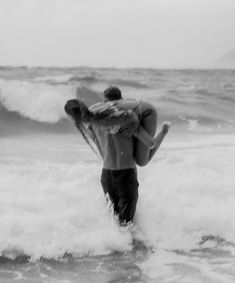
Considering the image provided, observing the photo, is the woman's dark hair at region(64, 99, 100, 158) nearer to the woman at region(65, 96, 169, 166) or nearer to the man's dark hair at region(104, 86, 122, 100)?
the woman at region(65, 96, 169, 166)

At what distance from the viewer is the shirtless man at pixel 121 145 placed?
4070 millimetres

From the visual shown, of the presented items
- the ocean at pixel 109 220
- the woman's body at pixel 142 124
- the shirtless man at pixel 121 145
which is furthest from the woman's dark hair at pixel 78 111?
the ocean at pixel 109 220

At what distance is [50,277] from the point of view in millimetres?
4004

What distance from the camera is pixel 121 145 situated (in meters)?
4.34

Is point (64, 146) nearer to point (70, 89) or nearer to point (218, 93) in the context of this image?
point (70, 89)

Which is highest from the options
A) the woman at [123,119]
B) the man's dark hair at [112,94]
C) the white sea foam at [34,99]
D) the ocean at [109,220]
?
the white sea foam at [34,99]

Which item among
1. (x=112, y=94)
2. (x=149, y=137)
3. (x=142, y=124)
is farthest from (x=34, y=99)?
(x=149, y=137)

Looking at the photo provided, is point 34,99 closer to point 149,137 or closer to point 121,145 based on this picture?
point 121,145

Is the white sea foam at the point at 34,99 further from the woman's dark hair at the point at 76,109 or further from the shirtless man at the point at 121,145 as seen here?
the woman's dark hair at the point at 76,109

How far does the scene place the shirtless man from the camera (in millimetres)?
4070

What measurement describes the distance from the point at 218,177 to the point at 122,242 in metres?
2.51

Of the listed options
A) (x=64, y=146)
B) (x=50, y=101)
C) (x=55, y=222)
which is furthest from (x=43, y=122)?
(x=55, y=222)

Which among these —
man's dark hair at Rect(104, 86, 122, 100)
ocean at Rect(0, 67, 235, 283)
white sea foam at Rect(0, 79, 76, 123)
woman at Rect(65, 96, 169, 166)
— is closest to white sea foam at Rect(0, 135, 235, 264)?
ocean at Rect(0, 67, 235, 283)

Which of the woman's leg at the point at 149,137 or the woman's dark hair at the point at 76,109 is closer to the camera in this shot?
the woman's dark hair at the point at 76,109
